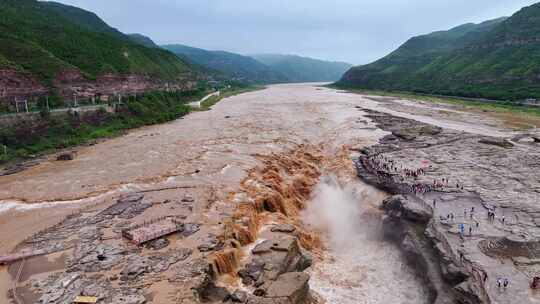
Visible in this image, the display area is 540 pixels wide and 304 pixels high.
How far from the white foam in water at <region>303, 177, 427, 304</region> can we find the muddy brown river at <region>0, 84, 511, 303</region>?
5 centimetres

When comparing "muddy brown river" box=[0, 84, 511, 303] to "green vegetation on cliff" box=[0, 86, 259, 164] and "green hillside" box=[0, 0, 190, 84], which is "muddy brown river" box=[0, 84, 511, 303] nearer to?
"green vegetation on cliff" box=[0, 86, 259, 164]

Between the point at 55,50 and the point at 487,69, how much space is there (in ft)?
323

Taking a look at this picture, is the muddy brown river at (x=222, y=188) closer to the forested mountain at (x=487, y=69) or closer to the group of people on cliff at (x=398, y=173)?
the group of people on cliff at (x=398, y=173)

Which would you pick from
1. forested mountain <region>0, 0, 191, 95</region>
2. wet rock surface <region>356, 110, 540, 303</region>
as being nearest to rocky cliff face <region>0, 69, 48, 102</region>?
forested mountain <region>0, 0, 191, 95</region>

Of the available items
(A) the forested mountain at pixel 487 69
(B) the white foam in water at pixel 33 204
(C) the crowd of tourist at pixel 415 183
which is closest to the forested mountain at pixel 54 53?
(B) the white foam in water at pixel 33 204

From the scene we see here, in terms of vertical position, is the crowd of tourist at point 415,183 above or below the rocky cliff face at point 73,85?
below

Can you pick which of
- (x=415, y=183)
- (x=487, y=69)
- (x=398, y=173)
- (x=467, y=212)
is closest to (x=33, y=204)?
(x=415, y=183)

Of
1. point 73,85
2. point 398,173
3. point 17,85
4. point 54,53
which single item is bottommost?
point 398,173

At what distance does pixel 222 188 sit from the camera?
2509 centimetres

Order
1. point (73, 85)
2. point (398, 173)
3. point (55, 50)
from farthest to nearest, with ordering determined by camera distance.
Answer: point (55, 50) < point (73, 85) < point (398, 173)

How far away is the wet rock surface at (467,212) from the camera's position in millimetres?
14938

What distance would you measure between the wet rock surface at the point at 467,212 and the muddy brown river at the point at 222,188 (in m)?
1.53

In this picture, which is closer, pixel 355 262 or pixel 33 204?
pixel 355 262

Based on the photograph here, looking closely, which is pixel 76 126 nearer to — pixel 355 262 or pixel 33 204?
pixel 33 204
